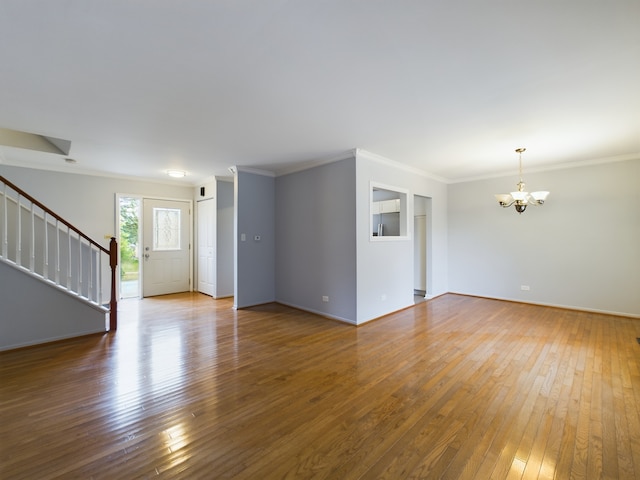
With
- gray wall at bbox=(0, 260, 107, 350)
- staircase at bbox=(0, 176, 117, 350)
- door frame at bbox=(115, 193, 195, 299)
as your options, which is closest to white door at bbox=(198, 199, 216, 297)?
door frame at bbox=(115, 193, 195, 299)

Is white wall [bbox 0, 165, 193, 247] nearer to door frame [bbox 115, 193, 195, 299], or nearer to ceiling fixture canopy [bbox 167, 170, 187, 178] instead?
door frame [bbox 115, 193, 195, 299]

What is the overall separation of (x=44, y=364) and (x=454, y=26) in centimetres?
469

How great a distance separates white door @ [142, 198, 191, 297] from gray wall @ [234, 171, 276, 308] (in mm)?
2358

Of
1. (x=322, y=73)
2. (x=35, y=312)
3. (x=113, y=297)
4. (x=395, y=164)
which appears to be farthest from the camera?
(x=395, y=164)

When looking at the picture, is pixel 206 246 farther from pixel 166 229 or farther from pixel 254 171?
pixel 254 171

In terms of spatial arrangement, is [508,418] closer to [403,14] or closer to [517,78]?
[517,78]

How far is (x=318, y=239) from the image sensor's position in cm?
481

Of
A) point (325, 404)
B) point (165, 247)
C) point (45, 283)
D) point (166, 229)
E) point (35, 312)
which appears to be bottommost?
point (325, 404)

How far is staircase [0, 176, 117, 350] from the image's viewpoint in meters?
Result: 3.29

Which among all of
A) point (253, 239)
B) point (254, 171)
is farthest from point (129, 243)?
point (254, 171)

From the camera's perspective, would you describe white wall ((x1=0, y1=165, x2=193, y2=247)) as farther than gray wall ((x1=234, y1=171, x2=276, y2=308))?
No

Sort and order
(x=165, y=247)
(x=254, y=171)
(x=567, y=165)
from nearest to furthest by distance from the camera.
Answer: (x=567, y=165)
(x=254, y=171)
(x=165, y=247)

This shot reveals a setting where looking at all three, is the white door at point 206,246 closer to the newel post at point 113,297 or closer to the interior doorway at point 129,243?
the interior doorway at point 129,243

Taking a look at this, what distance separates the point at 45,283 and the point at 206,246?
3.24 meters
